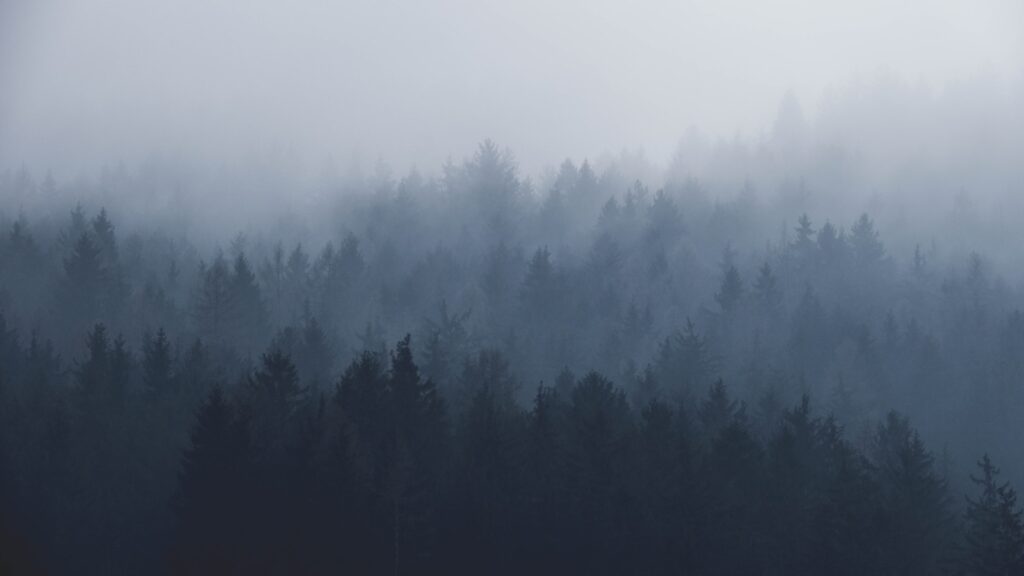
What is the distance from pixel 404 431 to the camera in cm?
5294

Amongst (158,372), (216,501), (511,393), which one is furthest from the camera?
(511,393)

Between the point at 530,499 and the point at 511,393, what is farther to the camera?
the point at 511,393

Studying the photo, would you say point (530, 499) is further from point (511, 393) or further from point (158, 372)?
point (158, 372)

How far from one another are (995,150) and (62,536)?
13812 centimetres

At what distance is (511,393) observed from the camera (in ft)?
219

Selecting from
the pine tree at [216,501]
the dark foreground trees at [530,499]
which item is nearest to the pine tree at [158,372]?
the dark foreground trees at [530,499]

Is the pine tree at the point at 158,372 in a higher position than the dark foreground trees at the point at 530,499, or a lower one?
higher

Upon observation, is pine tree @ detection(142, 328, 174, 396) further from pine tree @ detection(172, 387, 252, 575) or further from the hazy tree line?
pine tree @ detection(172, 387, 252, 575)

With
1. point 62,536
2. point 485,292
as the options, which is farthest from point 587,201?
point 62,536

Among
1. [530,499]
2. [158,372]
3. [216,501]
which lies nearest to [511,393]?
[530,499]

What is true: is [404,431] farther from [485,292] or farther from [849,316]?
[849,316]

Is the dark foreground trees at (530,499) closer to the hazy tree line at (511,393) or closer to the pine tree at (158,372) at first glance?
the hazy tree line at (511,393)

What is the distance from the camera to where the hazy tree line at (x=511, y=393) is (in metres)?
48.5

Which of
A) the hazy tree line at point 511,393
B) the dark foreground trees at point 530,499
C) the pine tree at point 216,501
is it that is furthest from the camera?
the hazy tree line at point 511,393
